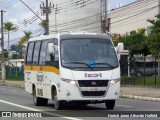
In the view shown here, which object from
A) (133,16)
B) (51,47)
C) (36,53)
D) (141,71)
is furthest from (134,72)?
(133,16)

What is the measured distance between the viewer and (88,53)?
62.8ft

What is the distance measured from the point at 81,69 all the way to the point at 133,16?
4957 centimetres

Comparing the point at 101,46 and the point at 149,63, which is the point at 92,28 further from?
the point at 101,46

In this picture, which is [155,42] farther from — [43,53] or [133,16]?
[133,16]

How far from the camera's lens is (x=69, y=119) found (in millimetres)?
15961

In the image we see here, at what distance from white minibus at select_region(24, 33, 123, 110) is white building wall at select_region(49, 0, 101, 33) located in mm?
61458

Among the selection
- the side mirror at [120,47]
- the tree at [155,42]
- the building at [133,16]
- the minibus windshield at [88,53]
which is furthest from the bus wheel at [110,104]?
the building at [133,16]

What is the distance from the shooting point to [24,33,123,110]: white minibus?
18.4m

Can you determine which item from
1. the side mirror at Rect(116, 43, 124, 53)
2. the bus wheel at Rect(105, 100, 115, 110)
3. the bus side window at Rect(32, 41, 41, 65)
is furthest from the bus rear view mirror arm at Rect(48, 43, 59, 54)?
the bus wheel at Rect(105, 100, 115, 110)

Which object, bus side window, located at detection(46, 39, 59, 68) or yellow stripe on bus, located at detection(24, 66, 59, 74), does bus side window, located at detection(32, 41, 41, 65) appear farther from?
bus side window, located at detection(46, 39, 59, 68)

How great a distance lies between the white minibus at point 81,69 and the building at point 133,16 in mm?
39584

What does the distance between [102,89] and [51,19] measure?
64430 mm

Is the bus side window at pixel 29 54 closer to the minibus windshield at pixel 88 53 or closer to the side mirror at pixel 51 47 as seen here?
the side mirror at pixel 51 47

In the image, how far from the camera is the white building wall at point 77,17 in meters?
82.1
